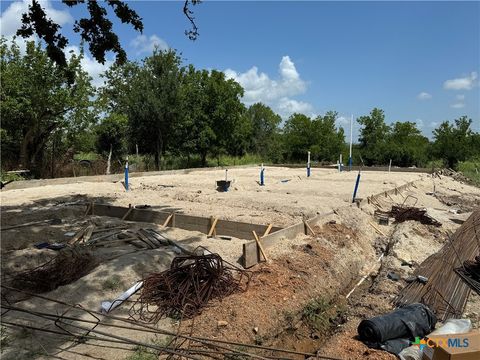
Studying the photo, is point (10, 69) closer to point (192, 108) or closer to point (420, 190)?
point (192, 108)

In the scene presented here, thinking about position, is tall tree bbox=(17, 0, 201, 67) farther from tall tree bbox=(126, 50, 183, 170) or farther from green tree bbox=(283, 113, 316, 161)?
green tree bbox=(283, 113, 316, 161)

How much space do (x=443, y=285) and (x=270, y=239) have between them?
2.58m

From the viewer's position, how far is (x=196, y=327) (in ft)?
13.5

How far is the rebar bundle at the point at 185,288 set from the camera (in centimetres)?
443

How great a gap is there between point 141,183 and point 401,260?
34.9ft

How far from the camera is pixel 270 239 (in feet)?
20.8

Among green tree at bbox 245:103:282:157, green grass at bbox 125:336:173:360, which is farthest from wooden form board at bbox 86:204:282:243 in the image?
green tree at bbox 245:103:282:157

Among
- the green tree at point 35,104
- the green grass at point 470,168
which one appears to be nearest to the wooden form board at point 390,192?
the green grass at point 470,168

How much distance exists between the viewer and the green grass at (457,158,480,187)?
917 inches

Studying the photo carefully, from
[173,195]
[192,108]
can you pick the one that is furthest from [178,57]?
[173,195]

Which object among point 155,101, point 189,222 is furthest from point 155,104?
point 189,222

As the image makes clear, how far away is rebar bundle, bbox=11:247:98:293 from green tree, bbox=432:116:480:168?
28056mm

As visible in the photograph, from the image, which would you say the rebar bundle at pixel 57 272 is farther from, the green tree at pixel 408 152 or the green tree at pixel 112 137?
the green tree at pixel 408 152

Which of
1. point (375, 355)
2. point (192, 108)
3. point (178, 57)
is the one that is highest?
point (178, 57)
